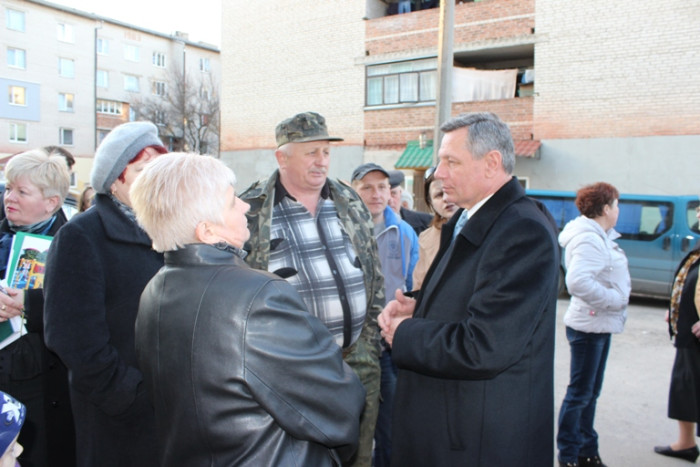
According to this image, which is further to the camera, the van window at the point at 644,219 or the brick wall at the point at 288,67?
the brick wall at the point at 288,67

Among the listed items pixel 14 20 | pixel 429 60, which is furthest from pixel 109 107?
pixel 429 60

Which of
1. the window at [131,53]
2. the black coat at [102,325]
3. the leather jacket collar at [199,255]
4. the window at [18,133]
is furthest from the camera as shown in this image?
the window at [131,53]

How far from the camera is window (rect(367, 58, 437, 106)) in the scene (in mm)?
17656

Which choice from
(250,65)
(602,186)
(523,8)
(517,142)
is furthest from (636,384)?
(250,65)

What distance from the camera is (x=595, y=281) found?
12.7ft

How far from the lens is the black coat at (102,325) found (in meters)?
2.11

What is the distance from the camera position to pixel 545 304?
2.05m

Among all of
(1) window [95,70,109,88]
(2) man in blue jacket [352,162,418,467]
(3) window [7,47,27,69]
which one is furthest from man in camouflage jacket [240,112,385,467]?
(1) window [95,70,109,88]

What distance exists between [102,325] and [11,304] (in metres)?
0.66

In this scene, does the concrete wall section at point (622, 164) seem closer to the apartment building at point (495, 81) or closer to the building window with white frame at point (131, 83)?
the apartment building at point (495, 81)

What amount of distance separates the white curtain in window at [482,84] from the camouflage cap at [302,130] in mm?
14437

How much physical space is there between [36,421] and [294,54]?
19.2 meters

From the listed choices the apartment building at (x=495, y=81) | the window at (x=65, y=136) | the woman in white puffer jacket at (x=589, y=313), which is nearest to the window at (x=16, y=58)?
the window at (x=65, y=136)

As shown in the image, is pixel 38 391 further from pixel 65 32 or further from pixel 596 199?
pixel 65 32
